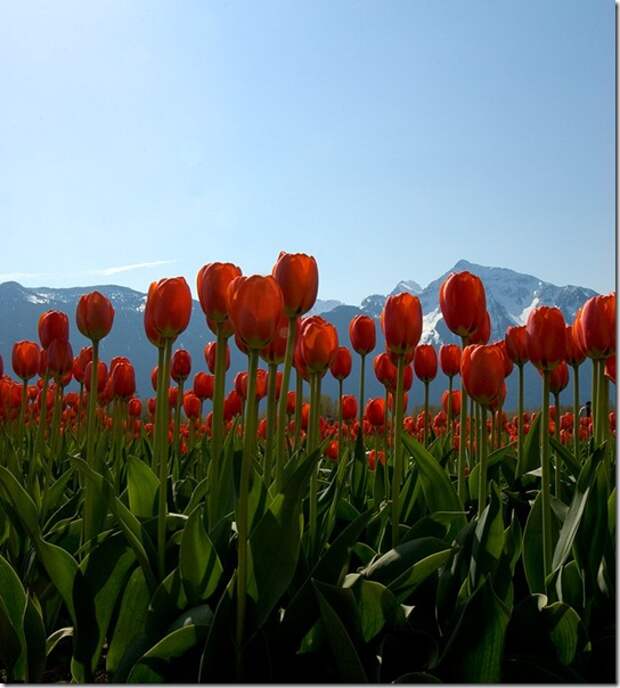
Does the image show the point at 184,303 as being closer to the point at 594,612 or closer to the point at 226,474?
the point at 226,474

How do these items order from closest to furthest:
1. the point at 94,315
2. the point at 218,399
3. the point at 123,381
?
the point at 218,399
the point at 94,315
the point at 123,381

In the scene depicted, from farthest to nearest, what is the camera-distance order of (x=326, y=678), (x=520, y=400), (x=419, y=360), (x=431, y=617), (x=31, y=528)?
(x=419, y=360) → (x=520, y=400) → (x=31, y=528) → (x=431, y=617) → (x=326, y=678)

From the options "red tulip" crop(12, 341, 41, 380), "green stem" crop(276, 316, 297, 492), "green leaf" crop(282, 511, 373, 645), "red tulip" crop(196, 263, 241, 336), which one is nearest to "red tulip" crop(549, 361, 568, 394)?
"green stem" crop(276, 316, 297, 492)

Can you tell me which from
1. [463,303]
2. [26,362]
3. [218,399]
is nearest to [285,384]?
[218,399]

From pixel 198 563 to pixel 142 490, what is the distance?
0.56 metres

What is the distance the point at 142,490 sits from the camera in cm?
194

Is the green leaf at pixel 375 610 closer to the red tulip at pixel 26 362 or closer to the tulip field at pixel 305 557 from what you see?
the tulip field at pixel 305 557

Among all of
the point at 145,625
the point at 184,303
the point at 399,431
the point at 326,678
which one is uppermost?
the point at 184,303

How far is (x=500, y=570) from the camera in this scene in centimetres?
148

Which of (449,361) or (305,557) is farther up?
(449,361)

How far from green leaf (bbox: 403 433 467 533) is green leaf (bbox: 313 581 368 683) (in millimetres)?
579

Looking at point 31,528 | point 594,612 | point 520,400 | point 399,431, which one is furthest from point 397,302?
point 31,528

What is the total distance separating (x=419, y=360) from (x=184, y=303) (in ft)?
4.90

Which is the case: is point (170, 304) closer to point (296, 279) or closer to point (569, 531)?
point (296, 279)
